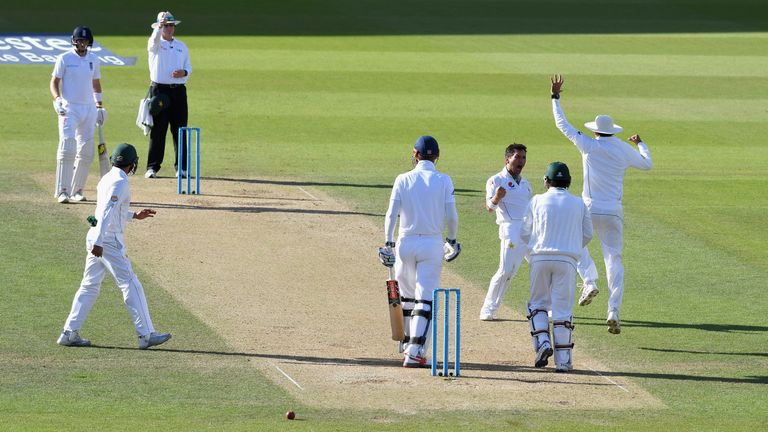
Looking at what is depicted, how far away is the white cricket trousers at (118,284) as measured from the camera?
11.8 metres

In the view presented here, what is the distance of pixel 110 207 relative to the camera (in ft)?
38.2

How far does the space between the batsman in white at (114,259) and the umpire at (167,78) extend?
23.0 feet

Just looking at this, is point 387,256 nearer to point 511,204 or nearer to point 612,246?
point 511,204

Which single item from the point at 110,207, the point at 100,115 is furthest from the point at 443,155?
the point at 110,207

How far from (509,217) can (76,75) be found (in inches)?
261

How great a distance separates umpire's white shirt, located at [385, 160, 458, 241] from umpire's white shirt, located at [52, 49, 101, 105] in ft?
22.7

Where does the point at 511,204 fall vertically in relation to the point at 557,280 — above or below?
above

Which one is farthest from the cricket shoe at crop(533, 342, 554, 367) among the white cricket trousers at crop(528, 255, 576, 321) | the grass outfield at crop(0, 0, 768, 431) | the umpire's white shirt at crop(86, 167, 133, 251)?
the umpire's white shirt at crop(86, 167, 133, 251)

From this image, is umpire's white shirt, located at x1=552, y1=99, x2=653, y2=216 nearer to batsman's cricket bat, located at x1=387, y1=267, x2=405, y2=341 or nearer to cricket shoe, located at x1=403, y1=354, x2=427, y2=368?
batsman's cricket bat, located at x1=387, y1=267, x2=405, y2=341

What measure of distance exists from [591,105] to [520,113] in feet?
5.68

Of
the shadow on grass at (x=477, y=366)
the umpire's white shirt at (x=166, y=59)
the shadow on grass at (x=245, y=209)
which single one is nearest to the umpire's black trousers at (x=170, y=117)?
the umpire's white shirt at (x=166, y=59)

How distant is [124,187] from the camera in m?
11.7

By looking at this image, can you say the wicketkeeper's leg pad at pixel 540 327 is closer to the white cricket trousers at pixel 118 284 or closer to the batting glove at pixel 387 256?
the batting glove at pixel 387 256

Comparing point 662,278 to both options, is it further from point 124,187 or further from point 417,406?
point 124,187
